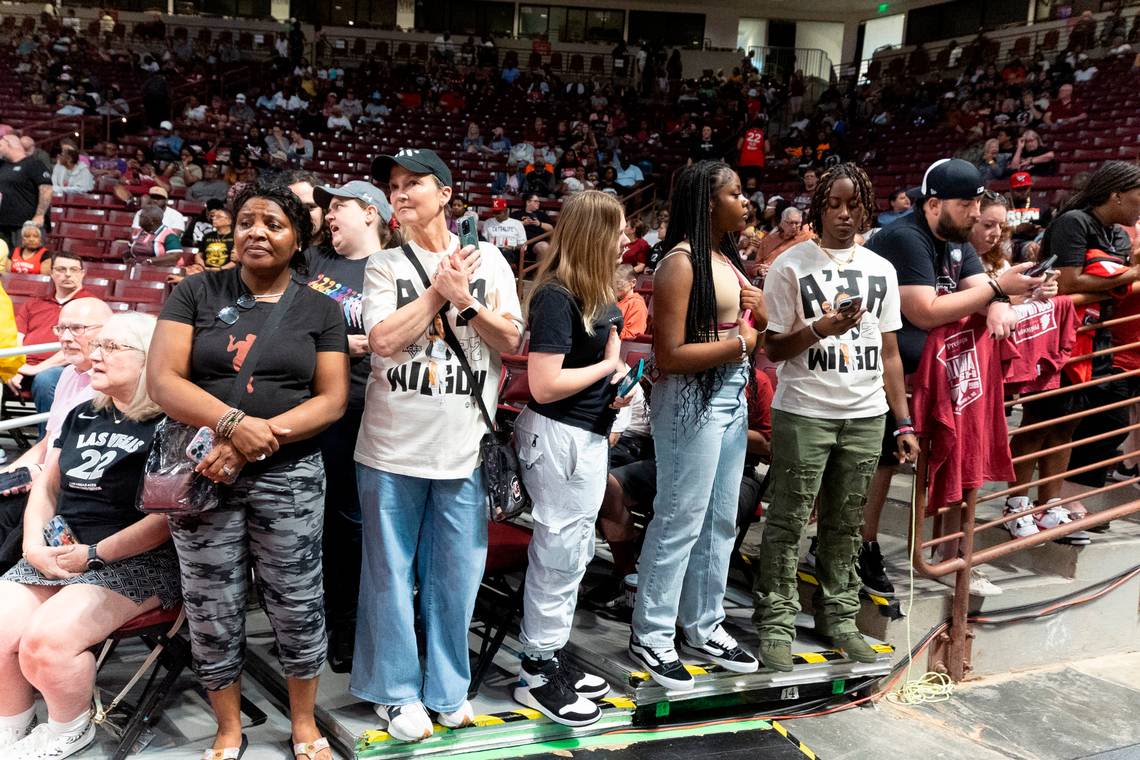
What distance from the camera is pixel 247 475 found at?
2.63 metres

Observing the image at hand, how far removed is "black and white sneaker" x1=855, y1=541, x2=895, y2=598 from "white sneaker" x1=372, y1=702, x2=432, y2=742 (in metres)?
2.04

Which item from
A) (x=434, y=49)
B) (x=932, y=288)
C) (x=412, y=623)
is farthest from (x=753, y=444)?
(x=434, y=49)

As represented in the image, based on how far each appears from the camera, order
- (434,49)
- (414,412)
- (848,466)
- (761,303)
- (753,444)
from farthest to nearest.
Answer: (434,49) → (753,444) → (848,466) → (761,303) → (414,412)

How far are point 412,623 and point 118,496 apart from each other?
99 cm

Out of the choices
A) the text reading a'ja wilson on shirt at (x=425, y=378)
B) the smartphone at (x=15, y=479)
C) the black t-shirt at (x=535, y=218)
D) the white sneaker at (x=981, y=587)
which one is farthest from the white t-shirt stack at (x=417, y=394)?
the black t-shirt at (x=535, y=218)

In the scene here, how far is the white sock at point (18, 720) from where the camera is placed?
2803mm

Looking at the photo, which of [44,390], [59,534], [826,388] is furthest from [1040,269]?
[44,390]

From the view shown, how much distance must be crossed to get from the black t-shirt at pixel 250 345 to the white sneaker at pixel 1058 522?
361cm

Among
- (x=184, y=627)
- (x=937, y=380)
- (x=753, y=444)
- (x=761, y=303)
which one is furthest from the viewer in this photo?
(x=753, y=444)

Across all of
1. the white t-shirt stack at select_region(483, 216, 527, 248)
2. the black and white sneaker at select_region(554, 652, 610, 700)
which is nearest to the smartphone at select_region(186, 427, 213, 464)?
the black and white sneaker at select_region(554, 652, 610, 700)

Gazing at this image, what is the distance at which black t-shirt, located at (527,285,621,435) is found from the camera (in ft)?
9.70

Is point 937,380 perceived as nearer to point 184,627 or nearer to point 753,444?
point 753,444

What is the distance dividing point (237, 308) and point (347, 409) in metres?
0.63

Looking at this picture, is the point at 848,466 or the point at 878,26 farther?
the point at 878,26
